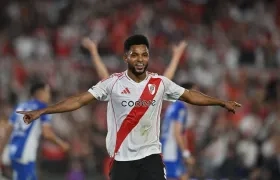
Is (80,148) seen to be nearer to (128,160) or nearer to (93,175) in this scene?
(93,175)

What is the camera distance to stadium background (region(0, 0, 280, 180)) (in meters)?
17.4

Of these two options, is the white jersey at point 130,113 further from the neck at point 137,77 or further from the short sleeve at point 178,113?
the short sleeve at point 178,113

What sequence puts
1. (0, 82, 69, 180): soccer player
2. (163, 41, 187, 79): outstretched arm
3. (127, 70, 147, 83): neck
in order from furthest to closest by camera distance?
(0, 82, 69, 180): soccer player, (163, 41, 187, 79): outstretched arm, (127, 70, 147, 83): neck

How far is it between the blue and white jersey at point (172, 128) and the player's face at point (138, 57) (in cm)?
394

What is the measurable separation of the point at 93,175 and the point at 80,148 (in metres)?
0.66

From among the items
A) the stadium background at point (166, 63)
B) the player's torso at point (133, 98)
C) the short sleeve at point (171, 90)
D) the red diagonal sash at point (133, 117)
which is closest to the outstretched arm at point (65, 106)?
the player's torso at point (133, 98)

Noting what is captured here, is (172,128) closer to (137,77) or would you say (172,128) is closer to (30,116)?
(137,77)

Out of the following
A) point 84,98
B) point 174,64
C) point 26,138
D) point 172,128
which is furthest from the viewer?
point 172,128

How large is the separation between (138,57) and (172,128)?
13.6 feet

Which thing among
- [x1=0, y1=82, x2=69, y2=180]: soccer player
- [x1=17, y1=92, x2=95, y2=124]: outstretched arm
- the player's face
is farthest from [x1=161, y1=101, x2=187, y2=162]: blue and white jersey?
[x1=17, y1=92, x2=95, y2=124]: outstretched arm

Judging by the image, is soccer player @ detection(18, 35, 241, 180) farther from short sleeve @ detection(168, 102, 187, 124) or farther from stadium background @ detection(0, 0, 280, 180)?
stadium background @ detection(0, 0, 280, 180)

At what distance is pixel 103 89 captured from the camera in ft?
29.0

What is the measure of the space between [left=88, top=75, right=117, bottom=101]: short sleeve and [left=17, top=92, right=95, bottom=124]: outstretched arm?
0.17 feet

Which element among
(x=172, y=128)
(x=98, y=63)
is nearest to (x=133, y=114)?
(x=98, y=63)
